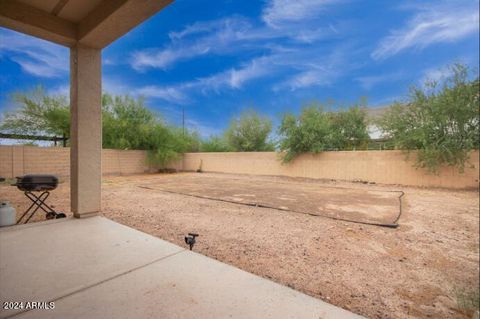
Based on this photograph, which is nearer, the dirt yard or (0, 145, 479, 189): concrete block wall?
the dirt yard

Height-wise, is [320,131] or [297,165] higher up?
[320,131]

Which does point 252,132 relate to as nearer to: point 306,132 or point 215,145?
point 215,145

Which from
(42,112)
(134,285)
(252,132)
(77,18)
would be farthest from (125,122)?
(134,285)

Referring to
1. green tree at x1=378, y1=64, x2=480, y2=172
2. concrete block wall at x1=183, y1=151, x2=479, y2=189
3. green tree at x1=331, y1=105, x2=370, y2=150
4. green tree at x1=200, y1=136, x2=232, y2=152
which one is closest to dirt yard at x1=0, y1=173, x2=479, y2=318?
green tree at x1=378, y1=64, x2=480, y2=172

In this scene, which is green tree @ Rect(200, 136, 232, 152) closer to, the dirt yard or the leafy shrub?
the leafy shrub

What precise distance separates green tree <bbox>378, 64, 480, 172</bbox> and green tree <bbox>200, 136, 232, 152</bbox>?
1010cm

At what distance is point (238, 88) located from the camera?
1648 cm

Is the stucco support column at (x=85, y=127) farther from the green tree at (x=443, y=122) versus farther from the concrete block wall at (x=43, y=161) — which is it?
the green tree at (x=443, y=122)

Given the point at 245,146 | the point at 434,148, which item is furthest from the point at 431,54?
the point at 245,146

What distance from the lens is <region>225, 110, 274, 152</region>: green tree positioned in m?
14.6

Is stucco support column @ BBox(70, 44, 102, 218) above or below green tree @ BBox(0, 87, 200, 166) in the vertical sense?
below

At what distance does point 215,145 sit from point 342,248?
540 inches

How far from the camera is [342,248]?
103 inches

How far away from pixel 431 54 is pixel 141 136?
12.5 m
